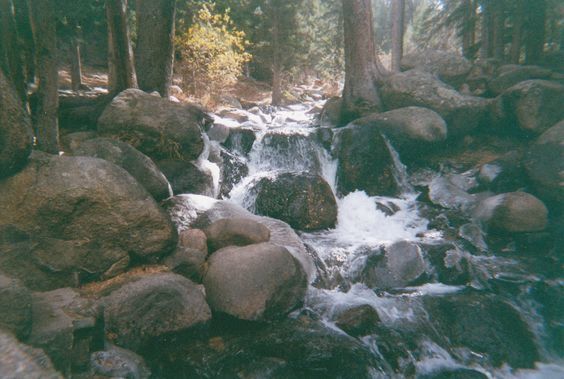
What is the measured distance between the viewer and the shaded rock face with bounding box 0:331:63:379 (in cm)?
242

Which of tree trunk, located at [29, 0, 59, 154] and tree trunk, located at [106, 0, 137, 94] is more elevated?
tree trunk, located at [106, 0, 137, 94]

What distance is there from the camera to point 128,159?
590 cm

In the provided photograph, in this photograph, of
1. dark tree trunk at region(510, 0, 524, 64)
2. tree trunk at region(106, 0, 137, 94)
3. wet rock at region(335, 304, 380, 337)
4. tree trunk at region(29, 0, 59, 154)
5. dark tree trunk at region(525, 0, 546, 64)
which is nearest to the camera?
wet rock at region(335, 304, 380, 337)

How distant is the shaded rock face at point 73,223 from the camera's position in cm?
402

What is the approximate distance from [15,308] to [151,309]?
57.7 inches

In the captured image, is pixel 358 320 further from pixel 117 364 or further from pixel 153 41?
pixel 153 41

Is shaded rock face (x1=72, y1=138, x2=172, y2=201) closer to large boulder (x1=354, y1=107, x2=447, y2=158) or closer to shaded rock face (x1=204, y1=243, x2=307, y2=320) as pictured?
shaded rock face (x1=204, y1=243, x2=307, y2=320)

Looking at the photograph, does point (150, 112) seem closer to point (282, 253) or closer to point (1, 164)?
point (1, 164)

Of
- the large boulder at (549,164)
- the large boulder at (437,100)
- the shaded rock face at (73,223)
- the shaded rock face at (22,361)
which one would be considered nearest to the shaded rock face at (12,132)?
the shaded rock face at (73,223)

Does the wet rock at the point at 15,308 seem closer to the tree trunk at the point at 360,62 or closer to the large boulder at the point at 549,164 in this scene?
the large boulder at the point at 549,164

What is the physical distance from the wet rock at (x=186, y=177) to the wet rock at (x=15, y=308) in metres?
4.39

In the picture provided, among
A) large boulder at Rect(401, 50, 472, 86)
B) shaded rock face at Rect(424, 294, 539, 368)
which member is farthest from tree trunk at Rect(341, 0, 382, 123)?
shaded rock face at Rect(424, 294, 539, 368)

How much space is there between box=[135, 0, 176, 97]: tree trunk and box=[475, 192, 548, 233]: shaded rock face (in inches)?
318

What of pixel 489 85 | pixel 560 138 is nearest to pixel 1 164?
pixel 560 138
